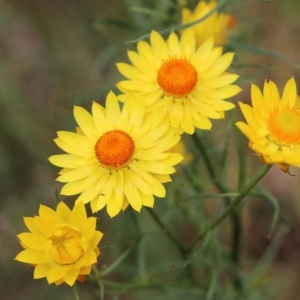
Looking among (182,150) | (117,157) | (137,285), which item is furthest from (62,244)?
(182,150)

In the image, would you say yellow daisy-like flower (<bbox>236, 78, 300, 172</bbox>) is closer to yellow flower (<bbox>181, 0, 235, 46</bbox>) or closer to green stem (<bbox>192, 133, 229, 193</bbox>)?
green stem (<bbox>192, 133, 229, 193</bbox>)

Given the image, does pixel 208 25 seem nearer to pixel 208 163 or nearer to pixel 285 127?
pixel 208 163

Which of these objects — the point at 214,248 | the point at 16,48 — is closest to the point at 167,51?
the point at 214,248

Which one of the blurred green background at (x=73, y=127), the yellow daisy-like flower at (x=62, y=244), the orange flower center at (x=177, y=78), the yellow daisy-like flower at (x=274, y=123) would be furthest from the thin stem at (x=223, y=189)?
the blurred green background at (x=73, y=127)

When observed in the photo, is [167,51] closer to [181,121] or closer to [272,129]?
[181,121]

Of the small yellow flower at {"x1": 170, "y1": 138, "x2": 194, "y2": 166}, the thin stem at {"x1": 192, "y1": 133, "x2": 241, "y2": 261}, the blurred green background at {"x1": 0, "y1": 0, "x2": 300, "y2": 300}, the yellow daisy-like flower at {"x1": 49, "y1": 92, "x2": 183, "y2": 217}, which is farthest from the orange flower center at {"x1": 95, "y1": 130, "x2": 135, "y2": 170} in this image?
the blurred green background at {"x1": 0, "y1": 0, "x2": 300, "y2": 300}

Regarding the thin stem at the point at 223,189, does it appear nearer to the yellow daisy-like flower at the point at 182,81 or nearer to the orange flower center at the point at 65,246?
the yellow daisy-like flower at the point at 182,81
